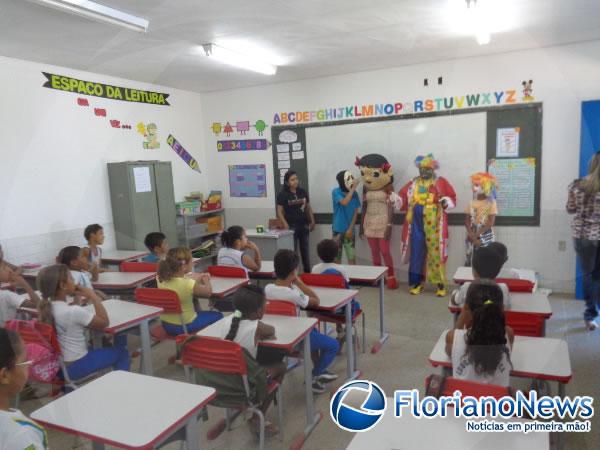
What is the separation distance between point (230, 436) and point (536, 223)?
12.5 feet

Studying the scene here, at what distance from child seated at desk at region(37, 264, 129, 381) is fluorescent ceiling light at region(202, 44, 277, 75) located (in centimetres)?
232

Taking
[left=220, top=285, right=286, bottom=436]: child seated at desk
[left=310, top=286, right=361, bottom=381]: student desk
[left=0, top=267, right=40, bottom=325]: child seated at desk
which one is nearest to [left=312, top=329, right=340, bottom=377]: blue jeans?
[left=310, top=286, right=361, bottom=381]: student desk

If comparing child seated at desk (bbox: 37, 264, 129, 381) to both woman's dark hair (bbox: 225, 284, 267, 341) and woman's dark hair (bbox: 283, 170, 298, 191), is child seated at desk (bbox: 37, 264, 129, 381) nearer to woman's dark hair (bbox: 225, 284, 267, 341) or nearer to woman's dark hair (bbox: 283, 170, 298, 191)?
woman's dark hair (bbox: 225, 284, 267, 341)

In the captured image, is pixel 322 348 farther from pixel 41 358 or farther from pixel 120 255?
pixel 120 255

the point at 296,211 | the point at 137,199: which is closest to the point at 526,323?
the point at 296,211

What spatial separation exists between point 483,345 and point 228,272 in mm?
2176

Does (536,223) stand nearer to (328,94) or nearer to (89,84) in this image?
(328,94)

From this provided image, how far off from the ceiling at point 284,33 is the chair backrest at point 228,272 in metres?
1.84

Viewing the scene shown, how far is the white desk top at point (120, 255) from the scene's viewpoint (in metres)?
4.36

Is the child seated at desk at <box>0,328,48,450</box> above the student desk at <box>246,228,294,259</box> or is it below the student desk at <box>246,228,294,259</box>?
above

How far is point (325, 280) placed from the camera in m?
2.99

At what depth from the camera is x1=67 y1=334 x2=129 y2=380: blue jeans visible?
7.80 feet

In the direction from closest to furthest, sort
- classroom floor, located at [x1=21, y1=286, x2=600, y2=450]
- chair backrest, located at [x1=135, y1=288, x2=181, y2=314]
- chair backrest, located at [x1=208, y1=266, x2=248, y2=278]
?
classroom floor, located at [x1=21, y1=286, x2=600, y2=450], chair backrest, located at [x1=135, y1=288, x2=181, y2=314], chair backrest, located at [x1=208, y1=266, x2=248, y2=278]

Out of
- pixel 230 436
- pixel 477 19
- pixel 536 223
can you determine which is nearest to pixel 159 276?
pixel 230 436
